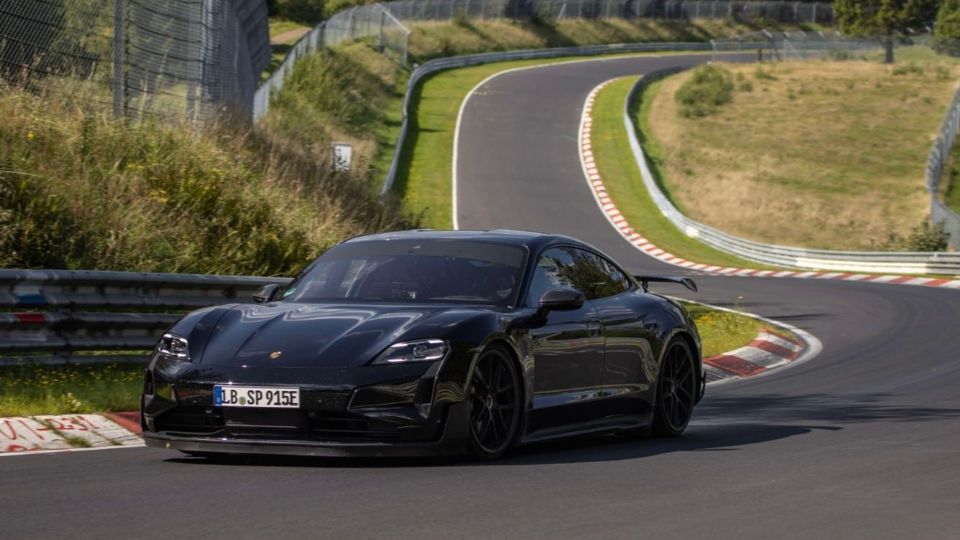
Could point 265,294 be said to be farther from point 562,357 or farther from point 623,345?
point 623,345

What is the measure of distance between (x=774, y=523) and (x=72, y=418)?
4.83 metres

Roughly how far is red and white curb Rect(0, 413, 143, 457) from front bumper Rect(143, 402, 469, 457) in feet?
3.28

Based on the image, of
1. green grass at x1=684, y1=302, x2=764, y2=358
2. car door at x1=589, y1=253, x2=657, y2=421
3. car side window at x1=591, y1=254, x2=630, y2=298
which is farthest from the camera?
green grass at x1=684, y1=302, x2=764, y2=358

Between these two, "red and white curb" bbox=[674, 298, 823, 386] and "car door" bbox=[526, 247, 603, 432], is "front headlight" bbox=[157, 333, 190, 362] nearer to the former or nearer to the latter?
"car door" bbox=[526, 247, 603, 432]

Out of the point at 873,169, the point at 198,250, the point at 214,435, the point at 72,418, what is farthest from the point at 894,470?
the point at 873,169

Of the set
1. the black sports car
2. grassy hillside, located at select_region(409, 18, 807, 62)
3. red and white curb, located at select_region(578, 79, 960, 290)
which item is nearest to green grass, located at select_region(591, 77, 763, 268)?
red and white curb, located at select_region(578, 79, 960, 290)

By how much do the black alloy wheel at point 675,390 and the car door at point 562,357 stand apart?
88cm

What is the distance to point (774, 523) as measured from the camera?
682cm

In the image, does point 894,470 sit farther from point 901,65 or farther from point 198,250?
point 901,65

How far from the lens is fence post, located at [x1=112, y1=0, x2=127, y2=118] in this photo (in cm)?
1680

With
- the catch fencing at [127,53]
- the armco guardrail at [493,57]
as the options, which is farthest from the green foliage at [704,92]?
the catch fencing at [127,53]

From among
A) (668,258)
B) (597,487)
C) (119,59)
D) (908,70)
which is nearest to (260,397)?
(597,487)

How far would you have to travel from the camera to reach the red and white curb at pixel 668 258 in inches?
1398

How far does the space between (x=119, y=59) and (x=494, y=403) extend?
9445 mm
